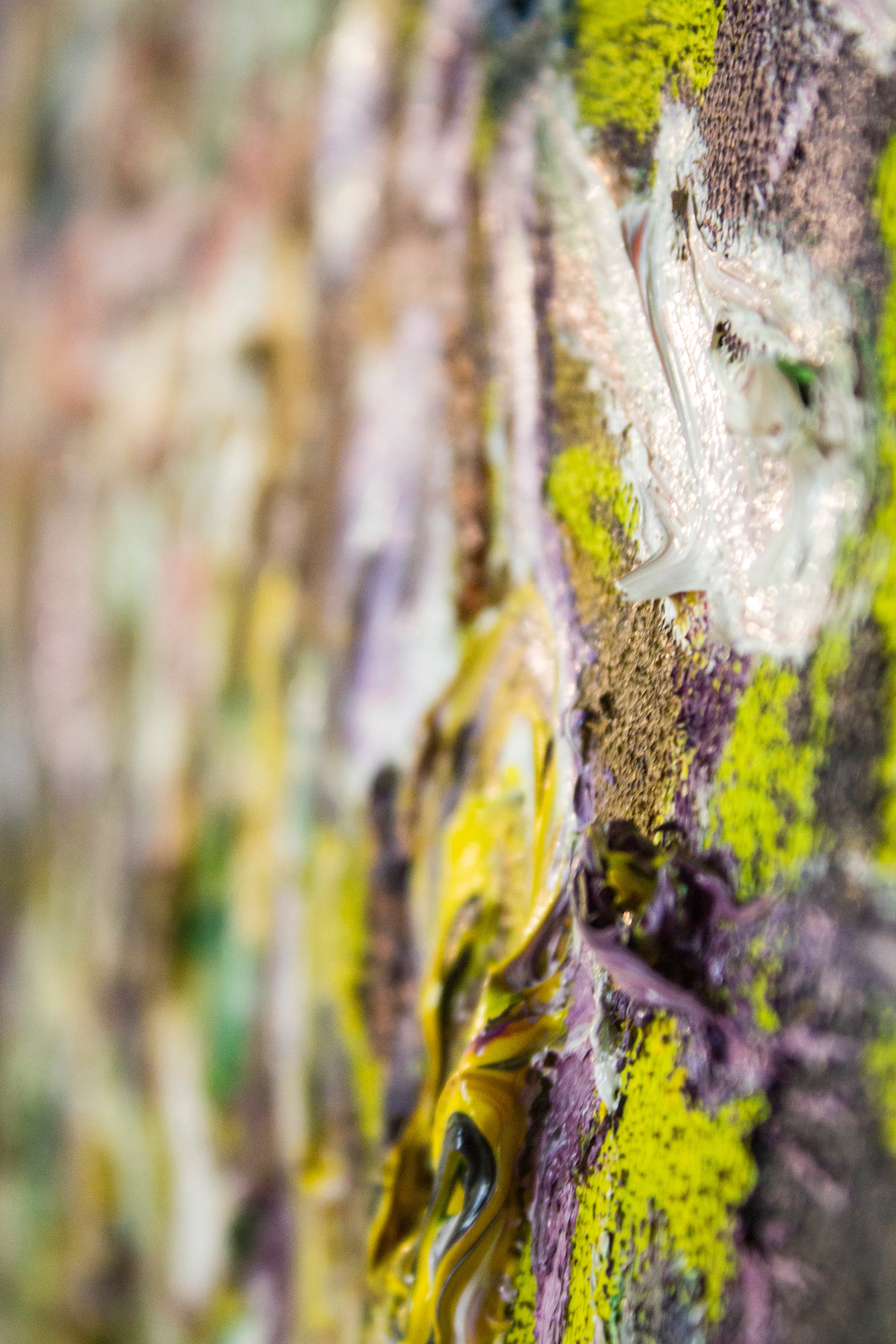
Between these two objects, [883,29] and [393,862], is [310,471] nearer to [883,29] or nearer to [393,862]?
[393,862]

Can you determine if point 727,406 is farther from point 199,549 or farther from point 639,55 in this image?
point 199,549

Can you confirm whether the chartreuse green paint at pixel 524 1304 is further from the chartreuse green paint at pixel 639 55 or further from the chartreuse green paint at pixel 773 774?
the chartreuse green paint at pixel 639 55

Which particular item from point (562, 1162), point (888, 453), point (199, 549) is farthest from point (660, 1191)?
point (199, 549)

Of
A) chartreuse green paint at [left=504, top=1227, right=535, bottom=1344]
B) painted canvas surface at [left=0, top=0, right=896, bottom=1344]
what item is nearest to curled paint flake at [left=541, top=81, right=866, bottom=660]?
painted canvas surface at [left=0, top=0, right=896, bottom=1344]

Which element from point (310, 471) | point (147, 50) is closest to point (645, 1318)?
point (310, 471)

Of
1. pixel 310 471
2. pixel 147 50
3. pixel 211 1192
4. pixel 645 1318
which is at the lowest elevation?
pixel 211 1192

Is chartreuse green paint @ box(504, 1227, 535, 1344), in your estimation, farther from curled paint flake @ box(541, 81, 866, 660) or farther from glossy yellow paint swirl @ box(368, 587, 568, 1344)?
curled paint flake @ box(541, 81, 866, 660)
